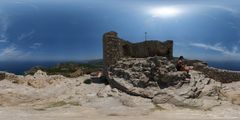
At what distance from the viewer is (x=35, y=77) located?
1524 inches

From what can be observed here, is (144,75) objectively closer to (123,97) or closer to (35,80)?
(123,97)

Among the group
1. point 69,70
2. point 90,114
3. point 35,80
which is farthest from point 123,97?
point 69,70

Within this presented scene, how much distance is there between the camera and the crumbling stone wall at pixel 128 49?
126ft

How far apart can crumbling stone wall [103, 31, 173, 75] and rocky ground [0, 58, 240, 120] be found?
138 centimetres

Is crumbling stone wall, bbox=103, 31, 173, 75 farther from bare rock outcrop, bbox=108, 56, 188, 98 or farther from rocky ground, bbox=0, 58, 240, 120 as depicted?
rocky ground, bbox=0, 58, 240, 120

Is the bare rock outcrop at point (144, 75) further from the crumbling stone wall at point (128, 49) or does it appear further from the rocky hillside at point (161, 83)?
the crumbling stone wall at point (128, 49)

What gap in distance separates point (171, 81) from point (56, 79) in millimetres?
9372

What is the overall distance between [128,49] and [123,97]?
21.3 feet

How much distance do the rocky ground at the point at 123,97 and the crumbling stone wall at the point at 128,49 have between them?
1.38 meters

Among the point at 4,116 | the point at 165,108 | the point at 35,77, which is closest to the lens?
the point at 4,116

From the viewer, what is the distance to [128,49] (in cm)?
3978

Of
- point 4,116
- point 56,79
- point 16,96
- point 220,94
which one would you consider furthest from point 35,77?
point 220,94

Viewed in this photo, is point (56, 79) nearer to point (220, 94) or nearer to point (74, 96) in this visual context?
point (74, 96)

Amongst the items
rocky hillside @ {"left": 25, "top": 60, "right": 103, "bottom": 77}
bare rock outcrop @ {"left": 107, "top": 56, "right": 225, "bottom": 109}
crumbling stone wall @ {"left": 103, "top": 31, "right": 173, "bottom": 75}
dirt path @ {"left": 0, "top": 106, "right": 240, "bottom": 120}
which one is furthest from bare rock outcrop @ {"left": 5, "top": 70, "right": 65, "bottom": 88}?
dirt path @ {"left": 0, "top": 106, "right": 240, "bottom": 120}
